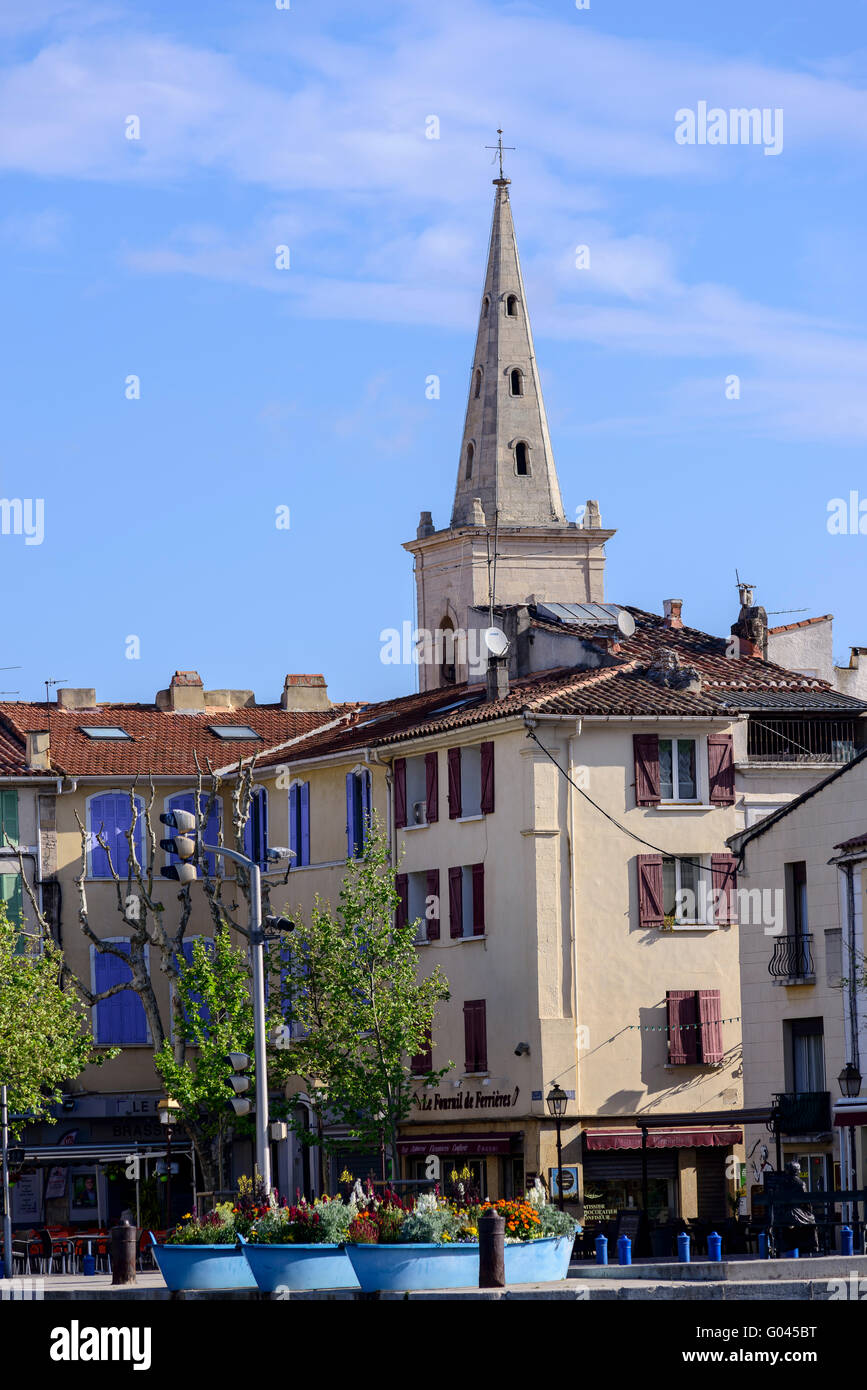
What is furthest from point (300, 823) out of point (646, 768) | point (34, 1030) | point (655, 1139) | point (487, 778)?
point (655, 1139)

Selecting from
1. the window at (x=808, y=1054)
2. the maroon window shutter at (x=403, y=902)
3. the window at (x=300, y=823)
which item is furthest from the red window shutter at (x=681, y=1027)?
the window at (x=300, y=823)

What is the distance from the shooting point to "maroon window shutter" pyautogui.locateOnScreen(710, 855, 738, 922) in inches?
2207

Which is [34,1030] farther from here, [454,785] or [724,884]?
[724,884]

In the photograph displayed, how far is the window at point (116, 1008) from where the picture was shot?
6359 cm

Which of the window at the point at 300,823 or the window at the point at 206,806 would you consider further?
the window at the point at 206,806

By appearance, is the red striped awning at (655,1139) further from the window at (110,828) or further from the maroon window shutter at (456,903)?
the window at (110,828)

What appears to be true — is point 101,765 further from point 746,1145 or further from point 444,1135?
point 746,1145

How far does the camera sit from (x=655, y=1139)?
2127 inches

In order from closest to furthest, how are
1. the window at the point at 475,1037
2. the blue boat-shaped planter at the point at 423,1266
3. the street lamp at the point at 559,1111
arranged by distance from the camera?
1. the blue boat-shaped planter at the point at 423,1266
2. the street lamp at the point at 559,1111
3. the window at the point at 475,1037

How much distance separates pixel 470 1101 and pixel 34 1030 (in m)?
8.96

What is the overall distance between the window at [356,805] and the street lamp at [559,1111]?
9358 millimetres

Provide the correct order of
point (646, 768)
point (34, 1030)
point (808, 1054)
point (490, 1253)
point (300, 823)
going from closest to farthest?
1. point (490, 1253)
2. point (808, 1054)
3. point (646, 768)
4. point (34, 1030)
5. point (300, 823)

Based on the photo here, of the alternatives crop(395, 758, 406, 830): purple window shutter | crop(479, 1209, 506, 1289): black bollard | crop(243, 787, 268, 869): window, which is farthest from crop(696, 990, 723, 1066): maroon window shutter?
crop(479, 1209, 506, 1289): black bollard
